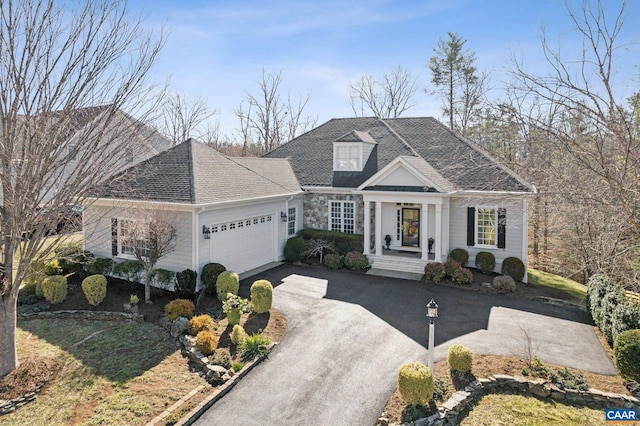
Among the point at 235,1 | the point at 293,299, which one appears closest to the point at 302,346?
the point at 293,299

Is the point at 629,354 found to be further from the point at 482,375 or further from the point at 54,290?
the point at 54,290

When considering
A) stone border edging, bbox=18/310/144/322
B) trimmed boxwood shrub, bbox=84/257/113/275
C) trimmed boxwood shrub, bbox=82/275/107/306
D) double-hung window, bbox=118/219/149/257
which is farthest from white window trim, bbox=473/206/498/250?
trimmed boxwood shrub, bbox=84/257/113/275

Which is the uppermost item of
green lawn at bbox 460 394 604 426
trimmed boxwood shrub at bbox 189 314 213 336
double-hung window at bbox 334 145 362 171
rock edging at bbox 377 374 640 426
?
double-hung window at bbox 334 145 362 171

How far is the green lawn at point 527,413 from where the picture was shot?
A: 7.64m

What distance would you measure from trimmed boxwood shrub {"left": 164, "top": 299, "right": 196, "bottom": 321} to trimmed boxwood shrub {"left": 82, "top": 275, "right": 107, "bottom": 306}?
2745 millimetres

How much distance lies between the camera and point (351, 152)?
2139 cm

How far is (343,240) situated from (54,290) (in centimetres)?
1185

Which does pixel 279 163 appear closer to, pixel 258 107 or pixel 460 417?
pixel 460 417

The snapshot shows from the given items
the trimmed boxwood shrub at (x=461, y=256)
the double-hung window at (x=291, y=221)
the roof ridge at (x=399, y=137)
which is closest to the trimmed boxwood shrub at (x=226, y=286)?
the double-hung window at (x=291, y=221)

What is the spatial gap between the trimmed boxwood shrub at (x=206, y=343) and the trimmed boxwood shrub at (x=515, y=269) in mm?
12562

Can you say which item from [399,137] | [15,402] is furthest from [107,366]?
[399,137]

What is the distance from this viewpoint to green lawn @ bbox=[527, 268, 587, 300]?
16.1m

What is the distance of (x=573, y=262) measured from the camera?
17562 millimetres

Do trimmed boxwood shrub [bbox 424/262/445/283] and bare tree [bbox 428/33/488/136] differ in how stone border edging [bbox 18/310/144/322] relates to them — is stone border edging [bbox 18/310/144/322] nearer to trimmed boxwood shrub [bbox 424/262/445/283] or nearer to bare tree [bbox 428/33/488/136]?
trimmed boxwood shrub [bbox 424/262/445/283]
